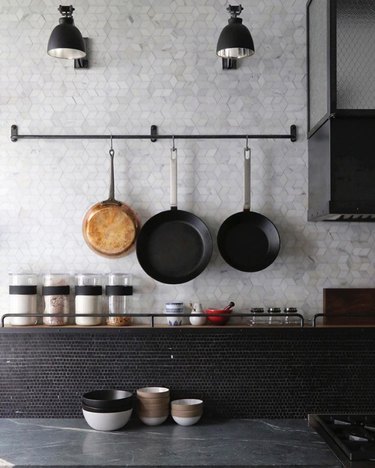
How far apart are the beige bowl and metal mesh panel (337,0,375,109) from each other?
138 centimetres

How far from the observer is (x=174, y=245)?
3037 mm

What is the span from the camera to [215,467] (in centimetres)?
232

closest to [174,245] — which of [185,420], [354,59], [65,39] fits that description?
[185,420]

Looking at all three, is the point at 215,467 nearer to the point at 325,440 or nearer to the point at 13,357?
the point at 325,440

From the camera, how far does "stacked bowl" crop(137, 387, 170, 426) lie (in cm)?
279

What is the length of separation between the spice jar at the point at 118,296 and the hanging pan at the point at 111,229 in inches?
4.5

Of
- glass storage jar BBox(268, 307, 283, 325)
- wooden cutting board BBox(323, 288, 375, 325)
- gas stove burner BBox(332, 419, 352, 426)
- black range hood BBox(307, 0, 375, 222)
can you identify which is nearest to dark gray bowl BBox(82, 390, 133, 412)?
glass storage jar BBox(268, 307, 283, 325)

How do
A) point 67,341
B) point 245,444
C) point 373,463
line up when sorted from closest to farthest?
point 373,463, point 245,444, point 67,341

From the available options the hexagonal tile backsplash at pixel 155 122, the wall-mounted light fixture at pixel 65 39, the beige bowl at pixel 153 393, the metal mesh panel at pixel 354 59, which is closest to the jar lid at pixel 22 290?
the hexagonal tile backsplash at pixel 155 122

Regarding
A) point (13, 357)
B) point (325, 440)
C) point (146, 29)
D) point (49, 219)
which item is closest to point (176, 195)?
point (49, 219)

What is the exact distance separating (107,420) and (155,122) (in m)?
1.34

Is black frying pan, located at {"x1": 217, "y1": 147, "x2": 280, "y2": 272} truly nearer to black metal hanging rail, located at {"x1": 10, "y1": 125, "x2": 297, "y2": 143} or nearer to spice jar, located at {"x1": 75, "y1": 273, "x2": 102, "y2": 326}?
black metal hanging rail, located at {"x1": 10, "y1": 125, "x2": 297, "y2": 143}

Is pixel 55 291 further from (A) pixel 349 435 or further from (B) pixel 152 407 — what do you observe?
(A) pixel 349 435

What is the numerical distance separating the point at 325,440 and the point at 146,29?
6.41 ft
